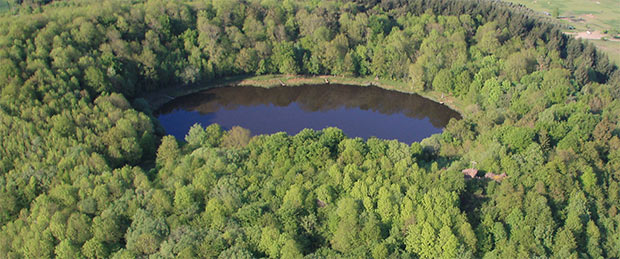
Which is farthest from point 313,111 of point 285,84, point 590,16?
point 590,16

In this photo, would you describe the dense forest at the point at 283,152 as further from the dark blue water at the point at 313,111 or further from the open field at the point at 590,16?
the open field at the point at 590,16

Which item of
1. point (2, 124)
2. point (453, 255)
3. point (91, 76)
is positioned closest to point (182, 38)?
point (91, 76)

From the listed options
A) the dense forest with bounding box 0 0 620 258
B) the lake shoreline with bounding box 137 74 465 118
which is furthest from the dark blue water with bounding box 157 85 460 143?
the dense forest with bounding box 0 0 620 258

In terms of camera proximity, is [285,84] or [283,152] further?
[285,84]

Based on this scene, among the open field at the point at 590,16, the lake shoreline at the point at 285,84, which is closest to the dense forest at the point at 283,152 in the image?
the lake shoreline at the point at 285,84

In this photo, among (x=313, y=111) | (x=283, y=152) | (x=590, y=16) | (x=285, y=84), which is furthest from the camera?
(x=590, y=16)

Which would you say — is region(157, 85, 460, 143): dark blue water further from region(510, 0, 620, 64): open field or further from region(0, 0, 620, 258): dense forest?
region(510, 0, 620, 64): open field

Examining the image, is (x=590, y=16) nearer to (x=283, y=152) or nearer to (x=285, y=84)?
(x=285, y=84)
